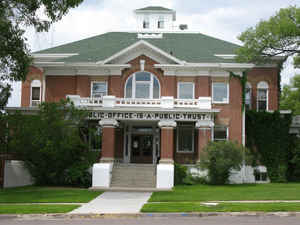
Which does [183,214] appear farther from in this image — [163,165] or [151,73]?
[151,73]

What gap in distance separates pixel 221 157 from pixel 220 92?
676cm

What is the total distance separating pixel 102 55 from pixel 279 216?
71.6 ft

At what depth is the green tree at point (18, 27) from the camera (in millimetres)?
23219

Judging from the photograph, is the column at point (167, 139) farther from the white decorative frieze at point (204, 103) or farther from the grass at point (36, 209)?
the grass at point (36, 209)

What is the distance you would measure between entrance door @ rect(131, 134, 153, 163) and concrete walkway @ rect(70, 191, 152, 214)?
9.89m

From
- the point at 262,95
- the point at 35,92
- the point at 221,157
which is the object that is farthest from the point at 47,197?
the point at 262,95

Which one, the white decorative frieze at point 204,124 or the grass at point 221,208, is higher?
the white decorative frieze at point 204,124

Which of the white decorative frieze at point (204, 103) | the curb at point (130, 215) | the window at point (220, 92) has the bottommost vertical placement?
the curb at point (130, 215)

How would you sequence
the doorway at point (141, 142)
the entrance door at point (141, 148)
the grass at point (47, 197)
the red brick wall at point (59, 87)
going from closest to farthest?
the grass at point (47, 197)
the doorway at point (141, 142)
the entrance door at point (141, 148)
the red brick wall at point (59, 87)

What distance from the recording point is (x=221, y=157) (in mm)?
27422

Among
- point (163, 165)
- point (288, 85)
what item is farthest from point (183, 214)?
point (288, 85)

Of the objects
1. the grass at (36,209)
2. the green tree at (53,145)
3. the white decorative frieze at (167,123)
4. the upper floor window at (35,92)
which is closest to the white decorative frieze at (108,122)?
the green tree at (53,145)

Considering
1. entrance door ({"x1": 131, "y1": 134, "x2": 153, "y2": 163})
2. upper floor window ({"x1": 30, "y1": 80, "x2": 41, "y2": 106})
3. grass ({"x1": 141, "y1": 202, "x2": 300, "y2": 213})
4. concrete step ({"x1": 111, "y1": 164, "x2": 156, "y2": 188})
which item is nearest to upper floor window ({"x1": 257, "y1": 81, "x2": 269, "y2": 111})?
entrance door ({"x1": 131, "y1": 134, "x2": 153, "y2": 163})

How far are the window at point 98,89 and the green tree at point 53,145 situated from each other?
4.99 meters
